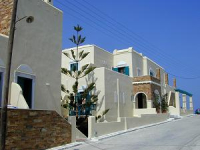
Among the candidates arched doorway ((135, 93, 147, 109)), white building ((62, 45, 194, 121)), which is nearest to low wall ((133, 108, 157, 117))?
white building ((62, 45, 194, 121))

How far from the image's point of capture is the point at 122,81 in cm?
2395

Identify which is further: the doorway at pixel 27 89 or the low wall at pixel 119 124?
the low wall at pixel 119 124

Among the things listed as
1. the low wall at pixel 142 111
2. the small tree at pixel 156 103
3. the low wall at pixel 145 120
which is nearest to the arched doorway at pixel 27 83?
the low wall at pixel 145 120

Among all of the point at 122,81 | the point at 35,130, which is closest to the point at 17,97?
the point at 35,130

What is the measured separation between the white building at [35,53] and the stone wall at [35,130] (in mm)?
1690

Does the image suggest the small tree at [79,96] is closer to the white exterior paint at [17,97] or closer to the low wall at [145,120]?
the low wall at [145,120]

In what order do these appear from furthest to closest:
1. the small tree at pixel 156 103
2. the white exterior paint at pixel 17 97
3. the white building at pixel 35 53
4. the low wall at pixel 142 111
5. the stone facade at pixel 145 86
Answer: the small tree at pixel 156 103 < the stone facade at pixel 145 86 < the low wall at pixel 142 111 < the white building at pixel 35 53 < the white exterior paint at pixel 17 97

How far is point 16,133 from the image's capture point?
1044 centimetres

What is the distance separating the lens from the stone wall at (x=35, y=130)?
1034 cm

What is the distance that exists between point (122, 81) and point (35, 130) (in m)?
13.6

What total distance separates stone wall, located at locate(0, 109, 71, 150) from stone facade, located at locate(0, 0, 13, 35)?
16.0 ft

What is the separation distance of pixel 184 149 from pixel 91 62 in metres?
15.4

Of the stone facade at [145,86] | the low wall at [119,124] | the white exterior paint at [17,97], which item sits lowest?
the low wall at [119,124]

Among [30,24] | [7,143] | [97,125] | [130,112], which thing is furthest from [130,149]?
[130,112]
